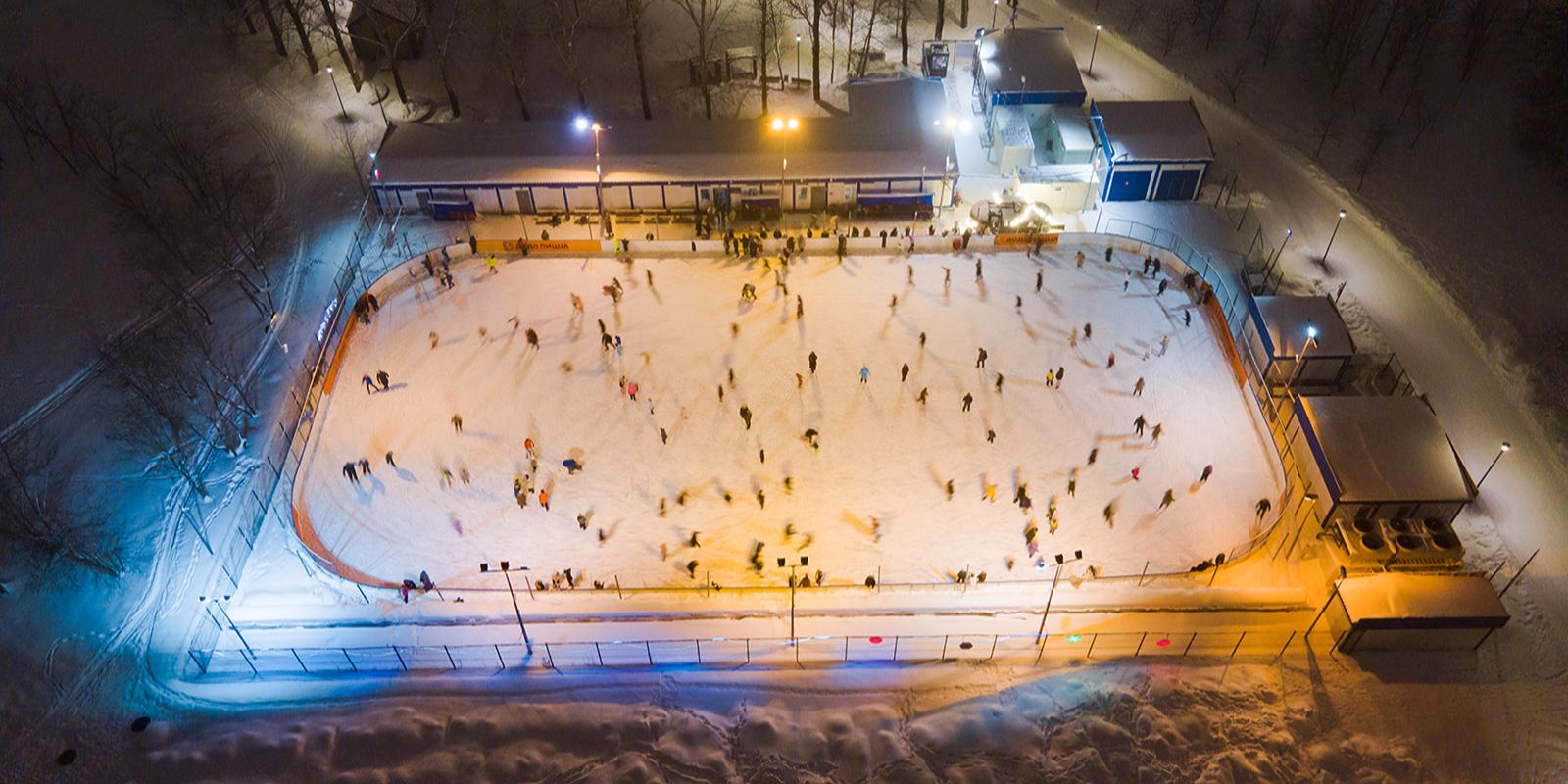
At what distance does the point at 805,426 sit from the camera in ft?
106

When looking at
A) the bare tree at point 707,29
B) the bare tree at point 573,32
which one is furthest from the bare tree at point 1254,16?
the bare tree at point 573,32

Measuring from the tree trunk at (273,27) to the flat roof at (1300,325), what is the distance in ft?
161

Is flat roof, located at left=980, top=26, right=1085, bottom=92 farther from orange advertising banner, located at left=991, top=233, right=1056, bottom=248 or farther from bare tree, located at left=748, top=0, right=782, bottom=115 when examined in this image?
bare tree, located at left=748, top=0, right=782, bottom=115

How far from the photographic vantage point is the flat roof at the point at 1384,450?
28.1 meters

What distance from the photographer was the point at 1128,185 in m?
41.7

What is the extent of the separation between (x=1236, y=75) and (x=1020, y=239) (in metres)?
19.3

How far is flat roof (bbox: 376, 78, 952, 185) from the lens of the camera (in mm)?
41406

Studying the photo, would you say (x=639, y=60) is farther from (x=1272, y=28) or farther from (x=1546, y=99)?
(x=1546, y=99)

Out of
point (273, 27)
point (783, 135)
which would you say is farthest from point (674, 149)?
point (273, 27)

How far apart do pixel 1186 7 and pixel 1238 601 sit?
39645mm

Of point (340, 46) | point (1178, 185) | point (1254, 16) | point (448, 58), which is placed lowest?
point (1178, 185)

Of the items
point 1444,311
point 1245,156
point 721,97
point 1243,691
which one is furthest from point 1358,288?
point 721,97

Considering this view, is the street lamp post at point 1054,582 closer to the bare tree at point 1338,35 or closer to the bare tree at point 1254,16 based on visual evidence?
the bare tree at point 1338,35

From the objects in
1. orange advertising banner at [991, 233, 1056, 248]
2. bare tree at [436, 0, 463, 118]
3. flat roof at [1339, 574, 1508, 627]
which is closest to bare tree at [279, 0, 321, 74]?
bare tree at [436, 0, 463, 118]
